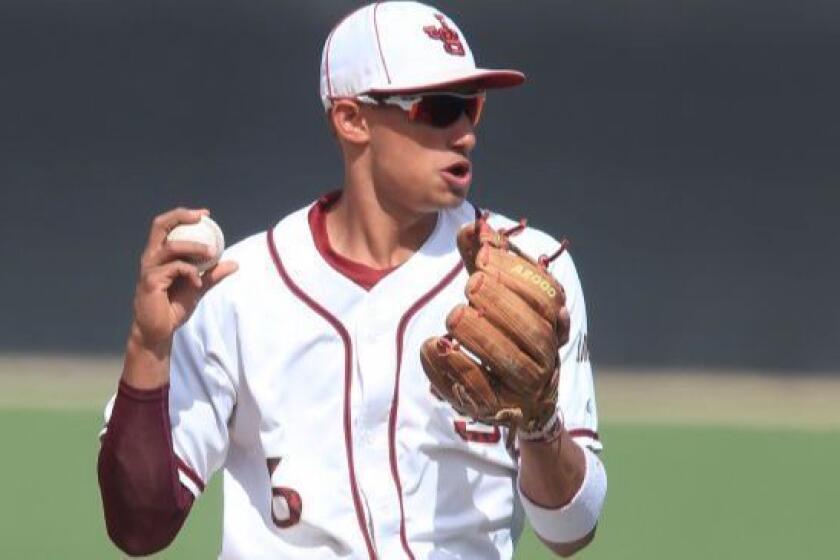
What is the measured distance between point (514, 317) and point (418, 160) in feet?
1.43

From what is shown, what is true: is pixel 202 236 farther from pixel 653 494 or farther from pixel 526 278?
pixel 653 494

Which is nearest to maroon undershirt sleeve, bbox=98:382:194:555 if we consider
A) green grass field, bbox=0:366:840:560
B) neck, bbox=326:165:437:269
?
neck, bbox=326:165:437:269

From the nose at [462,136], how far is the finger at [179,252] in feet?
1.43

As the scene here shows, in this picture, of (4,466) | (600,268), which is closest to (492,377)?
(4,466)

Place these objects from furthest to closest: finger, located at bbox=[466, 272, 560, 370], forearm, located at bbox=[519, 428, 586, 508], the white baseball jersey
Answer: the white baseball jersey → forearm, located at bbox=[519, 428, 586, 508] → finger, located at bbox=[466, 272, 560, 370]

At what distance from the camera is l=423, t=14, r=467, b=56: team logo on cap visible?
10.2 feet

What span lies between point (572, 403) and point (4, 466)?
358cm

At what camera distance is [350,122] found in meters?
3.20

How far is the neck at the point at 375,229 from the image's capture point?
3160 millimetres

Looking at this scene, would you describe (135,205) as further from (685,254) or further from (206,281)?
(206,281)

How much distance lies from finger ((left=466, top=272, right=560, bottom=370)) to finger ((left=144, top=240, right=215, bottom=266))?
15.4 inches

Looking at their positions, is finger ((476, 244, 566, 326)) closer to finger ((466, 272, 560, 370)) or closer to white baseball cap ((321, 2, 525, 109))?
finger ((466, 272, 560, 370))

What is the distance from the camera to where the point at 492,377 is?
9.21ft

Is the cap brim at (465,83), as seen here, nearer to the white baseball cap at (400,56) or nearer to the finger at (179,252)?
the white baseball cap at (400,56)
